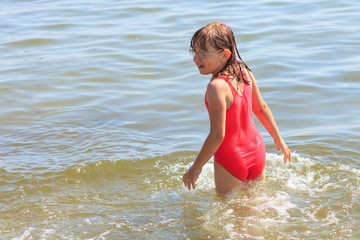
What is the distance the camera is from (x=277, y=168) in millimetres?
5203

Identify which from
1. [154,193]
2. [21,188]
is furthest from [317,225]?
[21,188]

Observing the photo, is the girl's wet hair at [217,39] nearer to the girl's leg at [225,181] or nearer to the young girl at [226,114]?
the young girl at [226,114]

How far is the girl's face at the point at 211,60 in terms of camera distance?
3.95 m

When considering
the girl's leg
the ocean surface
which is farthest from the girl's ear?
the ocean surface

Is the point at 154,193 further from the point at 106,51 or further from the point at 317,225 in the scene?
the point at 106,51

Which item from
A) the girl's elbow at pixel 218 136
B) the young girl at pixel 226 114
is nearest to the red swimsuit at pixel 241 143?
the young girl at pixel 226 114

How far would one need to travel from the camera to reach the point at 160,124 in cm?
673

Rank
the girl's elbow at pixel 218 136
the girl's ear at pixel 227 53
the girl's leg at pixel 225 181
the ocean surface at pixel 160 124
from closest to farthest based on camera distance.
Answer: the girl's elbow at pixel 218 136, the girl's ear at pixel 227 53, the girl's leg at pixel 225 181, the ocean surface at pixel 160 124

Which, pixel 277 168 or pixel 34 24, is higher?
pixel 34 24

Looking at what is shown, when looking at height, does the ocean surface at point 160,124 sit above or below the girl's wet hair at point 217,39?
below

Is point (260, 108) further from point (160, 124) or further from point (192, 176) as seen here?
point (160, 124)

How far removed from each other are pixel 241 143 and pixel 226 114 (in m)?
0.26

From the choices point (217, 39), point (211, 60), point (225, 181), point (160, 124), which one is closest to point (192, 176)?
point (225, 181)

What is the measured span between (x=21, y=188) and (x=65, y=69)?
4.13 meters
